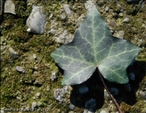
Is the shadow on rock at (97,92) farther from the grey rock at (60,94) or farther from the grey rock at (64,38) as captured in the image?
the grey rock at (64,38)

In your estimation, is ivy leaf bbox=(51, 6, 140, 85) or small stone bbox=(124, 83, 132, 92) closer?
ivy leaf bbox=(51, 6, 140, 85)

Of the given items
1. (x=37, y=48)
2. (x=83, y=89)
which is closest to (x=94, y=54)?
(x=83, y=89)

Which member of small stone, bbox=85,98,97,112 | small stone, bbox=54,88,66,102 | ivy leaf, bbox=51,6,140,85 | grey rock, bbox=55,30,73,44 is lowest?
small stone, bbox=85,98,97,112

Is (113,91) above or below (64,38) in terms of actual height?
below

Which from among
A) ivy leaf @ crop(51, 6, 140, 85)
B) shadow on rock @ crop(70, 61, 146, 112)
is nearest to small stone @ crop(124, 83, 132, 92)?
shadow on rock @ crop(70, 61, 146, 112)

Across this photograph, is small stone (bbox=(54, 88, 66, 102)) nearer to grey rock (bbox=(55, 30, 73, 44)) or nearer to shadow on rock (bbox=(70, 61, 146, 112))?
Answer: shadow on rock (bbox=(70, 61, 146, 112))

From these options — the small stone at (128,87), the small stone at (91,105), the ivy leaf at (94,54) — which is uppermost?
the ivy leaf at (94,54)

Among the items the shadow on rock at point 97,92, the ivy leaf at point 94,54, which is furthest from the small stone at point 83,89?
the ivy leaf at point 94,54

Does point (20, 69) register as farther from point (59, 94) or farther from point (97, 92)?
point (97, 92)

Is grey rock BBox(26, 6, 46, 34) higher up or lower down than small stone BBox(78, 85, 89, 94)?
higher up

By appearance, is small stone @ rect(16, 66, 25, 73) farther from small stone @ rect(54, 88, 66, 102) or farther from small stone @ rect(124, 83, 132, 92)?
small stone @ rect(124, 83, 132, 92)
